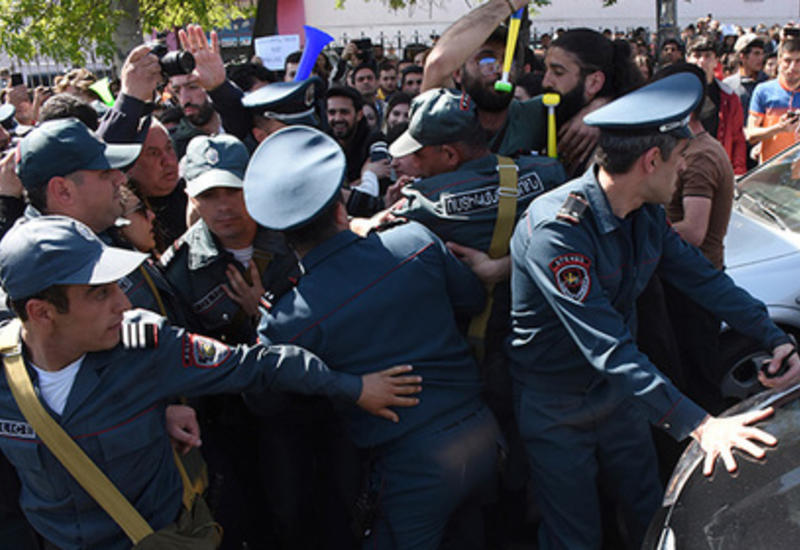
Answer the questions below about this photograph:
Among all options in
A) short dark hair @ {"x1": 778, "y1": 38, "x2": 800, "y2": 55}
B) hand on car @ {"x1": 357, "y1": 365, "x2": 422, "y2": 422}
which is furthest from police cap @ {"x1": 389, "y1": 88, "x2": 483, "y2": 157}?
short dark hair @ {"x1": 778, "y1": 38, "x2": 800, "y2": 55}

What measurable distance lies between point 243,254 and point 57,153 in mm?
766

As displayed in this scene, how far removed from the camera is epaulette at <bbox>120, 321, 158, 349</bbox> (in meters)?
2.05

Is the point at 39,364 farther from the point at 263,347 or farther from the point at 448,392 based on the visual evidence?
the point at 448,392

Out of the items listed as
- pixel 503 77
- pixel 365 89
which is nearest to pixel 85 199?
pixel 503 77

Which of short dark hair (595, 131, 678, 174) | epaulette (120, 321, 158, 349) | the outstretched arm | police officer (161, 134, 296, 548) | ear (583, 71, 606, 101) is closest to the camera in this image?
epaulette (120, 321, 158, 349)

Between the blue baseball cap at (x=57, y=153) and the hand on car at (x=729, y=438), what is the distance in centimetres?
223

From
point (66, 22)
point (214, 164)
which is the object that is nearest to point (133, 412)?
point (214, 164)

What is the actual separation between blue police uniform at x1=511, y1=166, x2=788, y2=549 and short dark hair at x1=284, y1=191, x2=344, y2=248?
2.01 feet

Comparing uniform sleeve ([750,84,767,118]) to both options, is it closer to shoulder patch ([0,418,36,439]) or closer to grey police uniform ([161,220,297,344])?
grey police uniform ([161,220,297,344])

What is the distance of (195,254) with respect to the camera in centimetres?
277

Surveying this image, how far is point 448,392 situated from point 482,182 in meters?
0.76

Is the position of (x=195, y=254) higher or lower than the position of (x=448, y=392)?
higher

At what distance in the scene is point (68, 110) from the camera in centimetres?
354

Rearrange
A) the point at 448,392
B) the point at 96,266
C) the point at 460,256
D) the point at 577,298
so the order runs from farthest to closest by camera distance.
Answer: the point at 460,256 < the point at 448,392 < the point at 577,298 < the point at 96,266
